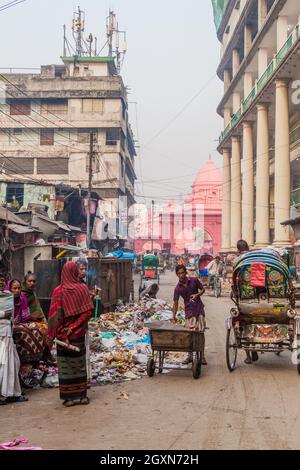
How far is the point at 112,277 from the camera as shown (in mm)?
15562

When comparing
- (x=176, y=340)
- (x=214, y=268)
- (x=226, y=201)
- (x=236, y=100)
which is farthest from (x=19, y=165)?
(x=176, y=340)

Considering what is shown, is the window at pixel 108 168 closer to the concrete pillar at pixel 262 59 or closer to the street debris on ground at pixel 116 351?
the concrete pillar at pixel 262 59

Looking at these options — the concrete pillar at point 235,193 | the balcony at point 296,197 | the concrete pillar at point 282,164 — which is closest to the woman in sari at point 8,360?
the concrete pillar at point 282,164

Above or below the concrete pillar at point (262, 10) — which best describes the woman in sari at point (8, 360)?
below

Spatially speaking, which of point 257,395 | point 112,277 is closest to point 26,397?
point 257,395

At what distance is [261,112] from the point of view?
32.7 m

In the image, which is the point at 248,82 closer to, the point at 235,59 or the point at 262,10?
the point at 262,10

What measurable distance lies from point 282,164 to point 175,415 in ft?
78.2

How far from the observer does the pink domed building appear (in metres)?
68.2

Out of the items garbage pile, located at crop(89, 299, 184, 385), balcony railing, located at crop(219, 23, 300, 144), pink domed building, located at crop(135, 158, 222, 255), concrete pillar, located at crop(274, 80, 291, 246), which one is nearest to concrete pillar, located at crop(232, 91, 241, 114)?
balcony railing, located at crop(219, 23, 300, 144)

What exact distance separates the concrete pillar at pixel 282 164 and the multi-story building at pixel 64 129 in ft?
84.5

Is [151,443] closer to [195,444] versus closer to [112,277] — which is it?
[195,444]

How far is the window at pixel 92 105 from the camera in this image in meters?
53.0

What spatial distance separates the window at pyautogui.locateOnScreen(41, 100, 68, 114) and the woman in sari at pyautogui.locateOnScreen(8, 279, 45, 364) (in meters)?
48.9
